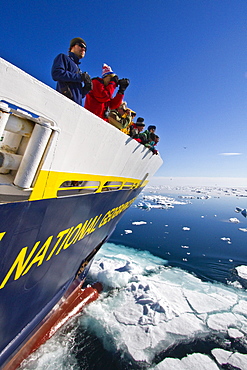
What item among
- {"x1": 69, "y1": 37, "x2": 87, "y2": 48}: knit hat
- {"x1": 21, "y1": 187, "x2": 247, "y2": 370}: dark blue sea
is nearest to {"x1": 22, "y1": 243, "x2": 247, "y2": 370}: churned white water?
{"x1": 21, "y1": 187, "x2": 247, "y2": 370}: dark blue sea

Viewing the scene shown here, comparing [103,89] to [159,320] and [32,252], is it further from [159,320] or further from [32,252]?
[159,320]

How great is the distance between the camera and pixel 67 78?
2238mm

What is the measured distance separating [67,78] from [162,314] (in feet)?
27.4

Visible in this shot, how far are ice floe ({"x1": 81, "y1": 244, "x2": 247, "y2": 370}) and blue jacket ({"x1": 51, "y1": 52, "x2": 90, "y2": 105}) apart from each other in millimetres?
7037

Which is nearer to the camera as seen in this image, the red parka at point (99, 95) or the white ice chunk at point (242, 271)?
the red parka at point (99, 95)

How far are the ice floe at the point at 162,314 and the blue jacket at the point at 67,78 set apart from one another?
277 inches

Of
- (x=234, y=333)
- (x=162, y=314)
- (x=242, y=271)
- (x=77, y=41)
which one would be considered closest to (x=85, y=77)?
(x=77, y=41)

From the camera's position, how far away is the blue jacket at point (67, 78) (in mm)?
2237

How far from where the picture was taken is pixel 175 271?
11.5m

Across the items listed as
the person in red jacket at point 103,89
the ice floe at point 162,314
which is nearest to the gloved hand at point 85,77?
the person in red jacket at point 103,89

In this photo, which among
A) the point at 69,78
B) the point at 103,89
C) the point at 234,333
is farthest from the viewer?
the point at 234,333

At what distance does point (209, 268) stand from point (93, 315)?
9510mm

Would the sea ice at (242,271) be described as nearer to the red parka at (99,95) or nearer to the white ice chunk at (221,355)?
the white ice chunk at (221,355)

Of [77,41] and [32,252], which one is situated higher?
[77,41]
